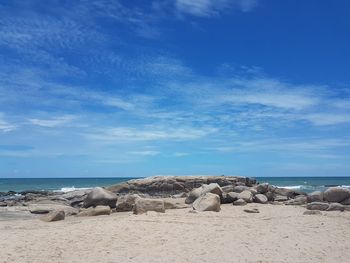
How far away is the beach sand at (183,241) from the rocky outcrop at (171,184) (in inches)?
824

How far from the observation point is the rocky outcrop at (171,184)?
126 feet

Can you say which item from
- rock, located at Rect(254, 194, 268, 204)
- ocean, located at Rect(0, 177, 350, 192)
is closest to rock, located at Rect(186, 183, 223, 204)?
rock, located at Rect(254, 194, 268, 204)

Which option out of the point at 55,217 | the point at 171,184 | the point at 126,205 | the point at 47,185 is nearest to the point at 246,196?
the point at 126,205

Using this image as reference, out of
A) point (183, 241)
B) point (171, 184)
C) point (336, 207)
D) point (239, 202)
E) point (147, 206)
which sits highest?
point (171, 184)

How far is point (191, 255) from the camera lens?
11398 millimetres

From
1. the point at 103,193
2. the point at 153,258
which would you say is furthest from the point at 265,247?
the point at 103,193

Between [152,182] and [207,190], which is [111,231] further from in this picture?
[152,182]

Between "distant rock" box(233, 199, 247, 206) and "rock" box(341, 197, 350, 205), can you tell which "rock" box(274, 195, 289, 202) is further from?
"distant rock" box(233, 199, 247, 206)

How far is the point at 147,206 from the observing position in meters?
18.5

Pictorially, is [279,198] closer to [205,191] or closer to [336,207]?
[336,207]

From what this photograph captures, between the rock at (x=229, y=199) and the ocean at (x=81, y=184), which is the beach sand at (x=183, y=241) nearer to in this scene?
the rock at (x=229, y=199)

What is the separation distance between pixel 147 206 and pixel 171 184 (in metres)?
20.3

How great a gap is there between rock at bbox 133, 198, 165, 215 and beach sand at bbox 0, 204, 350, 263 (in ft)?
3.11

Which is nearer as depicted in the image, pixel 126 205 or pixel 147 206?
pixel 147 206
